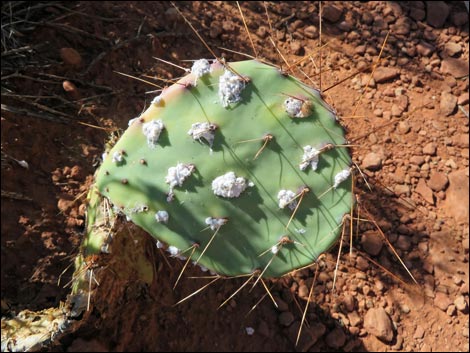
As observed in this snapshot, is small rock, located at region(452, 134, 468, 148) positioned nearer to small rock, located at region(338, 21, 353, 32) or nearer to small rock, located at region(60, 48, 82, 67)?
small rock, located at region(338, 21, 353, 32)

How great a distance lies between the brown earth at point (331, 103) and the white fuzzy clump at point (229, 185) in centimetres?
54

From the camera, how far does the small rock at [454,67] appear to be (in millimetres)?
2512

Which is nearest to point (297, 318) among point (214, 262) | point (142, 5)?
point (214, 262)

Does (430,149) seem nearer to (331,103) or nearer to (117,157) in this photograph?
(331,103)

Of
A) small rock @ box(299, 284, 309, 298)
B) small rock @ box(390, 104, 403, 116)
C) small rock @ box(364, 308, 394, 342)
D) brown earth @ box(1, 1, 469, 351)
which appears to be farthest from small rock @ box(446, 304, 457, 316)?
small rock @ box(390, 104, 403, 116)

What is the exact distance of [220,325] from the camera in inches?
75.2

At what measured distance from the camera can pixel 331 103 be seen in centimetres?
176

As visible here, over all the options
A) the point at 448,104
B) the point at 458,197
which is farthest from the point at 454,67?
the point at 458,197

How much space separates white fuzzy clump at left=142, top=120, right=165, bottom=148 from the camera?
125 centimetres

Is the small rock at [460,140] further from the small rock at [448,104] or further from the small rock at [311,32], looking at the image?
the small rock at [311,32]

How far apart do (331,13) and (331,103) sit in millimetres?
900

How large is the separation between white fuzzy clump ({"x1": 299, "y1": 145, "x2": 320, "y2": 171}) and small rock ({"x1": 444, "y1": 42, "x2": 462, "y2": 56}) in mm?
1662

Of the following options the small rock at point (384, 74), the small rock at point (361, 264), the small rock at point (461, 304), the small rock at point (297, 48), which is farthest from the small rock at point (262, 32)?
the small rock at point (461, 304)

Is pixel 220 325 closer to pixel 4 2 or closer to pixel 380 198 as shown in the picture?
pixel 380 198
